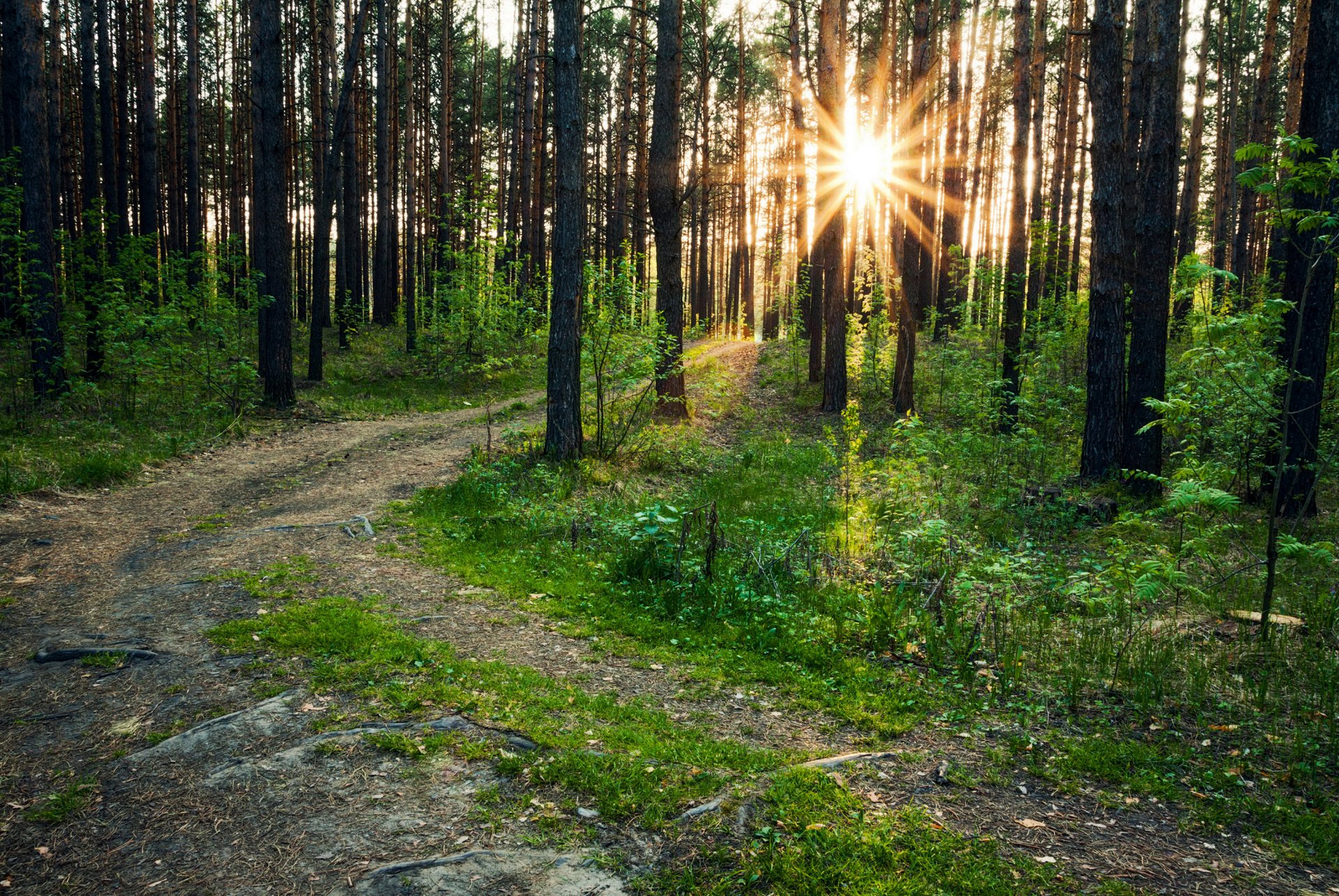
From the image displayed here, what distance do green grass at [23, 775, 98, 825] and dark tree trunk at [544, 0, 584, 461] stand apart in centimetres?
649

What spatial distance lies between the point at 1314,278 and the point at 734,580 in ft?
22.4

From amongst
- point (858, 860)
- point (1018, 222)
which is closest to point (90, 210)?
point (858, 860)

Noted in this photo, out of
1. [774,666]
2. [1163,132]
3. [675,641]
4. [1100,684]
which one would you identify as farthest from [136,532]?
[1163,132]

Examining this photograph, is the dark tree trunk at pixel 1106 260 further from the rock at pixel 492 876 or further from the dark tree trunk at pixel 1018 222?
the rock at pixel 492 876

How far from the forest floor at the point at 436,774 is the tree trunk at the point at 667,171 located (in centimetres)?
743

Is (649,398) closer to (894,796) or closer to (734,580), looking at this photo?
(734,580)

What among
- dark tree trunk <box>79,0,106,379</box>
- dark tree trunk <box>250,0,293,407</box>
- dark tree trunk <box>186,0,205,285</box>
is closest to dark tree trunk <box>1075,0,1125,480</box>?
dark tree trunk <box>250,0,293,407</box>

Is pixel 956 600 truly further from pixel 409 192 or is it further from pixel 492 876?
pixel 409 192

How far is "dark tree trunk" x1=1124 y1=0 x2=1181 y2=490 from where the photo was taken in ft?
29.0

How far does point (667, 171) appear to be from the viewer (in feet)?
38.5

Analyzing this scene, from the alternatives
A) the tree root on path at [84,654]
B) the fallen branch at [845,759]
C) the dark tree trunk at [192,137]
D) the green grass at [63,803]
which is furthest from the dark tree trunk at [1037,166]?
the dark tree trunk at [192,137]

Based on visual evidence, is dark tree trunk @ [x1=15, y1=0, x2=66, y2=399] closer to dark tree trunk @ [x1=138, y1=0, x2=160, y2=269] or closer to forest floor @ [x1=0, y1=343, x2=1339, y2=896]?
dark tree trunk @ [x1=138, y1=0, x2=160, y2=269]

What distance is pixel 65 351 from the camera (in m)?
11.5

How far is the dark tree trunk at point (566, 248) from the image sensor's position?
8977 millimetres
